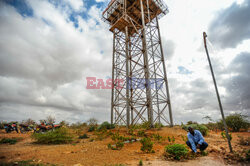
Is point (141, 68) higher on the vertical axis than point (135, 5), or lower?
lower

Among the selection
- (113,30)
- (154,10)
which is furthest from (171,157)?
(154,10)

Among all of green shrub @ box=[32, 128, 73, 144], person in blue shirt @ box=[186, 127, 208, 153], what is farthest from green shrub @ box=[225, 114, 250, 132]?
green shrub @ box=[32, 128, 73, 144]

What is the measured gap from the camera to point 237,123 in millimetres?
10695

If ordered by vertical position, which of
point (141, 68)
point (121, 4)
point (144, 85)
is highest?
point (121, 4)

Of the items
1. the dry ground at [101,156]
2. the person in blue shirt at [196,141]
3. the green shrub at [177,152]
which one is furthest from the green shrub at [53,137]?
the person in blue shirt at [196,141]

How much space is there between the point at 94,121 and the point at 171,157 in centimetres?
1138

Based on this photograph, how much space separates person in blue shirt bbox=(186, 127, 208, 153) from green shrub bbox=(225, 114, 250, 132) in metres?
9.69

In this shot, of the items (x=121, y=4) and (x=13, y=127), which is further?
(x=121, y=4)

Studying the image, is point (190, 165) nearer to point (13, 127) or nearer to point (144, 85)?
point (144, 85)

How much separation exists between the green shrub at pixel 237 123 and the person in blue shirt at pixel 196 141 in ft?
31.8

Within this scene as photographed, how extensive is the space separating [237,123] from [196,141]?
9907 millimetres

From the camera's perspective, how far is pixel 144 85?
11992mm

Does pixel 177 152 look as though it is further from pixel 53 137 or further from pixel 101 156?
pixel 53 137

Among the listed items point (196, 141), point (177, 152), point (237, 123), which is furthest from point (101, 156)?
point (237, 123)
